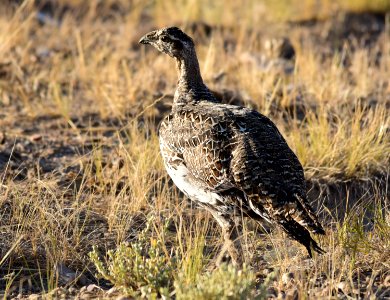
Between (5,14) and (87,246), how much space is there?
6.07 meters

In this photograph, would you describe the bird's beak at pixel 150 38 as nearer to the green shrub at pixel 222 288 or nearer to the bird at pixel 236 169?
the bird at pixel 236 169

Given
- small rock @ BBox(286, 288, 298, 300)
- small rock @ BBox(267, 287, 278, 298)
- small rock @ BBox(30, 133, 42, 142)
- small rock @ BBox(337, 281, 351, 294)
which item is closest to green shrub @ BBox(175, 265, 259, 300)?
small rock @ BBox(286, 288, 298, 300)

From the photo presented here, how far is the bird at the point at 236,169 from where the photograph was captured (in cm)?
466

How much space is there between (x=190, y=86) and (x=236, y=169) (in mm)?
1263

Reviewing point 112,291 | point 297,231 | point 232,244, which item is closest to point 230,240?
point 232,244

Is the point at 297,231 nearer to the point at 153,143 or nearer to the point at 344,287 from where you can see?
the point at 344,287

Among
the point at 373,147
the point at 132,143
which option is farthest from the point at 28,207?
the point at 373,147

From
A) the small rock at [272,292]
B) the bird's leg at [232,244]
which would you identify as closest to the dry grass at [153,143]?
the small rock at [272,292]

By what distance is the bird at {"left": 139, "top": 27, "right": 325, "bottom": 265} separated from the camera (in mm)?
4656

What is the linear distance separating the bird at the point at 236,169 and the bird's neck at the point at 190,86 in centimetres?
23

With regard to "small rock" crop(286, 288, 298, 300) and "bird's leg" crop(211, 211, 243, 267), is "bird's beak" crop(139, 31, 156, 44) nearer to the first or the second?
"bird's leg" crop(211, 211, 243, 267)

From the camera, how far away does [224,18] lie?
1217 centimetres

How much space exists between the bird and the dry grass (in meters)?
0.22

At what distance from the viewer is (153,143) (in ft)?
22.0
